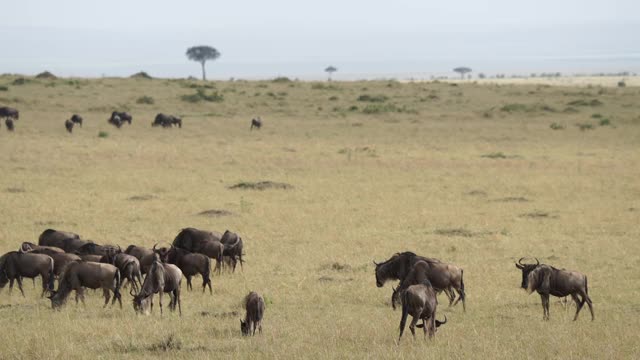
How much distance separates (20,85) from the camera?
6088 centimetres

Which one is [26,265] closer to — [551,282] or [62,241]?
[62,241]

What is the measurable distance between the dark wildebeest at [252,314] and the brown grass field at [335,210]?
0.69 feet

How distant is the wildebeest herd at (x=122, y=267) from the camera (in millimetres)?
13273

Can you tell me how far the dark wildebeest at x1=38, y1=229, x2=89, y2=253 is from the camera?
17.5 m

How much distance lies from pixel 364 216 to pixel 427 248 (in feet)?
Result: 15.0

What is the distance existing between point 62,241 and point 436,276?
776 centimetres

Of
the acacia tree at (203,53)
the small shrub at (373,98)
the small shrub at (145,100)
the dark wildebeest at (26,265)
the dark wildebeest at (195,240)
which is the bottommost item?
the dark wildebeest at (195,240)

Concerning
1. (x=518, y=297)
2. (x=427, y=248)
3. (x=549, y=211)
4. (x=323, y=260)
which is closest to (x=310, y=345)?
(x=518, y=297)

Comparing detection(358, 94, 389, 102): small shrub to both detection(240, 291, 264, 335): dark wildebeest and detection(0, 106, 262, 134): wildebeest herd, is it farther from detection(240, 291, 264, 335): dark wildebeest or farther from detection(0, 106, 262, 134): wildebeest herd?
detection(240, 291, 264, 335): dark wildebeest

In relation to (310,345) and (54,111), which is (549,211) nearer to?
(310,345)

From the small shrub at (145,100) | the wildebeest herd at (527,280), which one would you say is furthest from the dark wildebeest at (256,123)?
the wildebeest herd at (527,280)

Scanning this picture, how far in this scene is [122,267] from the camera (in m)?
14.5

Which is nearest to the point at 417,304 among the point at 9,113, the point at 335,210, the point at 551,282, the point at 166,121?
the point at 551,282

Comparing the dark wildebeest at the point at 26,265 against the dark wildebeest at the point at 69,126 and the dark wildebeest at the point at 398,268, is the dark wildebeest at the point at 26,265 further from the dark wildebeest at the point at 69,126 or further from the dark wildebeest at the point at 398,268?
the dark wildebeest at the point at 69,126
